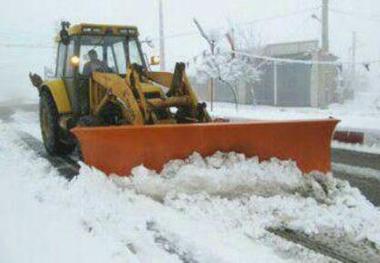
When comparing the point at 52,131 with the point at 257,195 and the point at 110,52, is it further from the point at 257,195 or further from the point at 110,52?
the point at 257,195

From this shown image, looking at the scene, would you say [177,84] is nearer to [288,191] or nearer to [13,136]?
[288,191]

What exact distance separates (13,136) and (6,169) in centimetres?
449

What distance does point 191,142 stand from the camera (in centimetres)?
650

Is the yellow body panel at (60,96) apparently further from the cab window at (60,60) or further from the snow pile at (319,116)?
the snow pile at (319,116)

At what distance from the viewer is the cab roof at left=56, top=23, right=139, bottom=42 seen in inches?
345

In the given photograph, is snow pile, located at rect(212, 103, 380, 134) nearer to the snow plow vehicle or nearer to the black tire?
the snow plow vehicle

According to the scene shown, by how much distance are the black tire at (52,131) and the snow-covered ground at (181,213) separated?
2.15 m

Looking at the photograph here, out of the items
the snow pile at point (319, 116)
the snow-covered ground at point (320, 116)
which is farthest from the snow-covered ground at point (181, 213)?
the snow-covered ground at point (320, 116)

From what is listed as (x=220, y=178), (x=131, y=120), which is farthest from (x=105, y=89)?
(x=220, y=178)

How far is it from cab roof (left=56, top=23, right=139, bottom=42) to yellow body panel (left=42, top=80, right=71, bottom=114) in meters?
0.74

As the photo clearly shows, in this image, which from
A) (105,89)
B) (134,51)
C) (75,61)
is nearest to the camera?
(105,89)

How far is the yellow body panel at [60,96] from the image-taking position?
355 inches

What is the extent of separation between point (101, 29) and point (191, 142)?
3.20 metres

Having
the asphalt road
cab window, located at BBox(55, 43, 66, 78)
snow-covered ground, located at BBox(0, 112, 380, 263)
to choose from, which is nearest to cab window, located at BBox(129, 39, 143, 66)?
cab window, located at BBox(55, 43, 66, 78)
